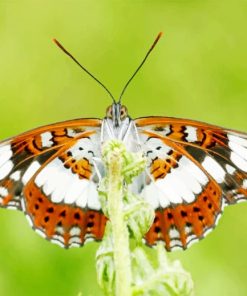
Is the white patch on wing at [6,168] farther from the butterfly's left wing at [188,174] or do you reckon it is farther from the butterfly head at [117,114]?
the butterfly's left wing at [188,174]

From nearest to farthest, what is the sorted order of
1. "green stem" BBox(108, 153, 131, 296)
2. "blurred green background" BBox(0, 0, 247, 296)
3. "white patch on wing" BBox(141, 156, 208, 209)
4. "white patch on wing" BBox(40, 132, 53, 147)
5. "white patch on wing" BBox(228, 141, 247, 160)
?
"green stem" BBox(108, 153, 131, 296)
"white patch on wing" BBox(228, 141, 247, 160)
"white patch on wing" BBox(40, 132, 53, 147)
"white patch on wing" BBox(141, 156, 208, 209)
"blurred green background" BBox(0, 0, 247, 296)

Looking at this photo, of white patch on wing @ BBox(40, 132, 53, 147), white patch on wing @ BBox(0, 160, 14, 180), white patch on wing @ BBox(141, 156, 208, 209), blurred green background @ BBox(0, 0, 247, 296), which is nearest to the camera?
white patch on wing @ BBox(0, 160, 14, 180)

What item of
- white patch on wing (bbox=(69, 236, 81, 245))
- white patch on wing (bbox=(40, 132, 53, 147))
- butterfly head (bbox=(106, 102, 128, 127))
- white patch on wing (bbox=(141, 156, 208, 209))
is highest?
butterfly head (bbox=(106, 102, 128, 127))

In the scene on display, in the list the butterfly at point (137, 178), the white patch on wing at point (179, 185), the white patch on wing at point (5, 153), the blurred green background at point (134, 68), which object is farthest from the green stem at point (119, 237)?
the blurred green background at point (134, 68)

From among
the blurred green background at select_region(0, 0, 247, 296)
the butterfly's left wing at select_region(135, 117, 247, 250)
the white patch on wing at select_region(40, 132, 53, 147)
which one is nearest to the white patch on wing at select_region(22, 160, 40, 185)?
the white patch on wing at select_region(40, 132, 53, 147)

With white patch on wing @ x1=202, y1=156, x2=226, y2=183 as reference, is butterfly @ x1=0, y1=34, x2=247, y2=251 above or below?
above

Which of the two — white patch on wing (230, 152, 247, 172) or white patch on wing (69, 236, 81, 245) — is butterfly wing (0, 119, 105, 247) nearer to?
white patch on wing (69, 236, 81, 245)

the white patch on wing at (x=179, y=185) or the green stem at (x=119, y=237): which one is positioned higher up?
the white patch on wing at (x=179, y=185)

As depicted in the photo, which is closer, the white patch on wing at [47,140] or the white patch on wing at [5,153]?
the white patch on wing at [5,153]
